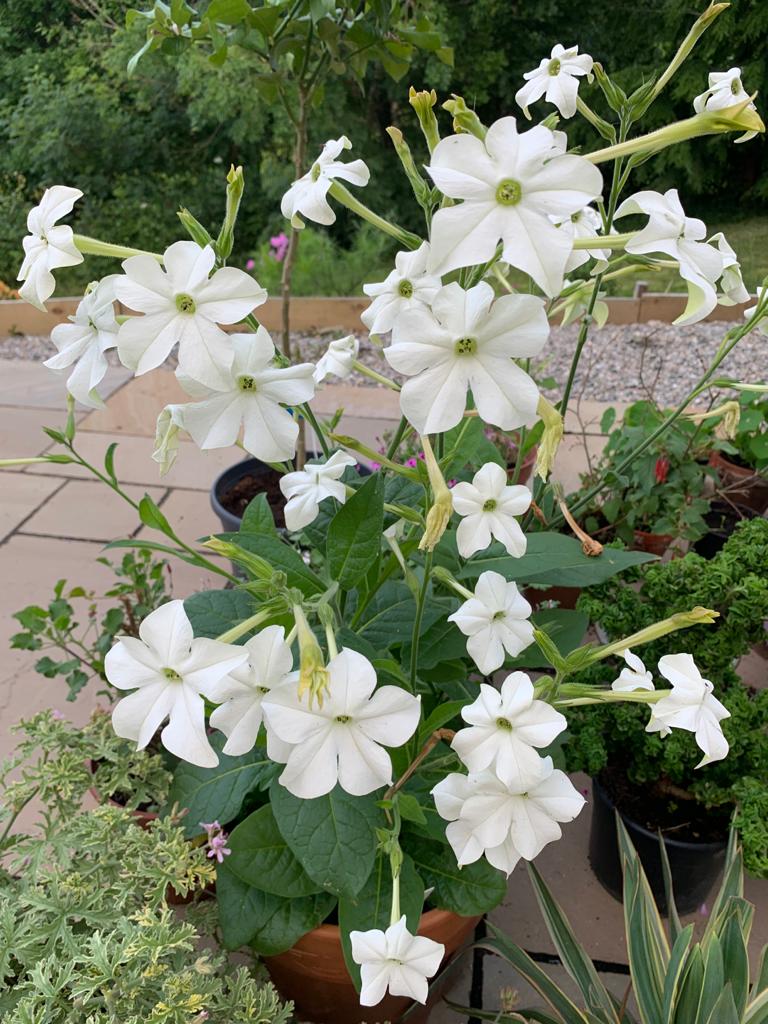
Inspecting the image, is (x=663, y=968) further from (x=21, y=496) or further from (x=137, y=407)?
(x=137, y=407)

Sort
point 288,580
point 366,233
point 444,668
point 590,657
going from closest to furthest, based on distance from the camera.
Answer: point 590,657 → point 288,580 → point 444,668 → point 366,233

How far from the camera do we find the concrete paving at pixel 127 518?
1542mm

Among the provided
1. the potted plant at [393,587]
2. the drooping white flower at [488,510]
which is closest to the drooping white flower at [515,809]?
the potted plant at [393,587]

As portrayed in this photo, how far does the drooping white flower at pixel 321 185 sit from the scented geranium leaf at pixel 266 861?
81 centimetres

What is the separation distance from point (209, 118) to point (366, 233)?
1390 mm

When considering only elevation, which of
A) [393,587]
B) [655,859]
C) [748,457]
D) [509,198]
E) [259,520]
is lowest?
[655,859]

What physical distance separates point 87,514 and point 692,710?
227cm

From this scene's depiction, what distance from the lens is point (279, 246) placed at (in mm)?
4355

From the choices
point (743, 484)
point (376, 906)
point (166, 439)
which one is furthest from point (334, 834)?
point (743, 484)

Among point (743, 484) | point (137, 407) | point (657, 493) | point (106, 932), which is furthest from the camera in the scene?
point (137, 407)

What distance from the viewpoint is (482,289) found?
656 millimetres

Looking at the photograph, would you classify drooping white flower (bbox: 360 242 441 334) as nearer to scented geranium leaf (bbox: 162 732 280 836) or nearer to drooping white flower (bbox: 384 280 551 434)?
drooping white flower (bbox: 384 280 551 434)

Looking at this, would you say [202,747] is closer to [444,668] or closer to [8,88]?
[444,668]

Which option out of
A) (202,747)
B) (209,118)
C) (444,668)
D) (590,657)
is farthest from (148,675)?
(209,118)
